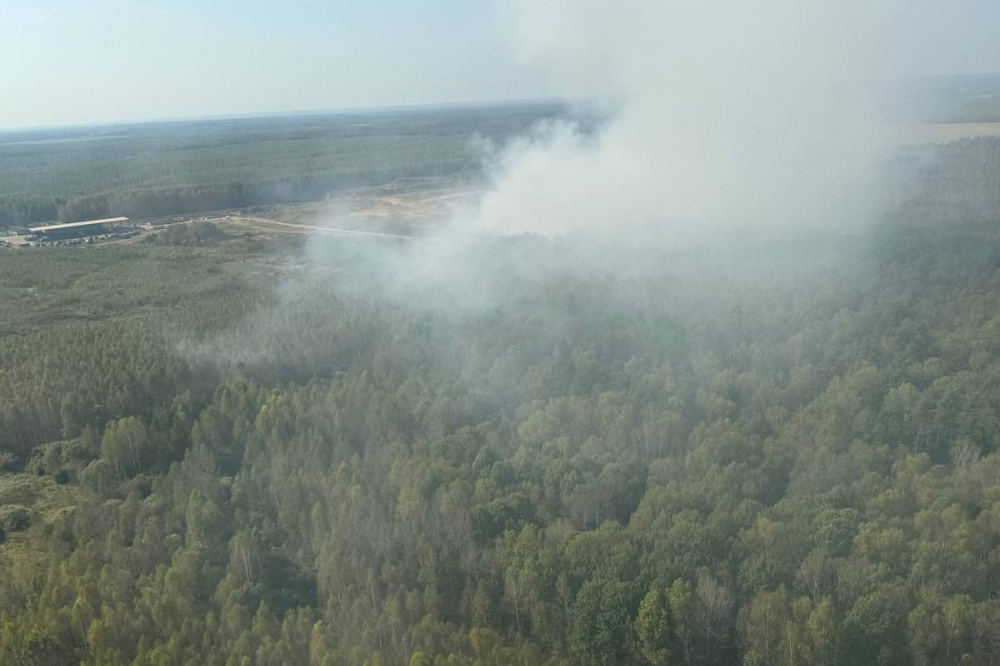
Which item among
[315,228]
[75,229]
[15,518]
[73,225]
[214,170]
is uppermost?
[214,170]

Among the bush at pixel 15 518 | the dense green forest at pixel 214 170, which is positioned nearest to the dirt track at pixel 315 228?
the dense green forest at pixel 214 170

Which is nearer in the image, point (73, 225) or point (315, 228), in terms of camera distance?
point (315, 228)

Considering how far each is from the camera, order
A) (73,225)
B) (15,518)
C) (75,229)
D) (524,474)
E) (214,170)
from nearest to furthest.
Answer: (524,474), (15,518), (75,229), (73,225), (214,170)

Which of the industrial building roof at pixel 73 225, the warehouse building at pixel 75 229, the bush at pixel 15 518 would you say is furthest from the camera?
the industrial building roof at pixel 73 225

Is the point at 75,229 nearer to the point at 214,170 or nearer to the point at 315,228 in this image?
the point at 315,228

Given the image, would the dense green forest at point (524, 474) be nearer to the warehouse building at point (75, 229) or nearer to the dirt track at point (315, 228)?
the dirt track at point (315, 228)

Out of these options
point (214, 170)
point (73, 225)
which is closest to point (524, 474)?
point (73, 225)

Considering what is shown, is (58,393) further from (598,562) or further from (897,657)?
(897,657)
